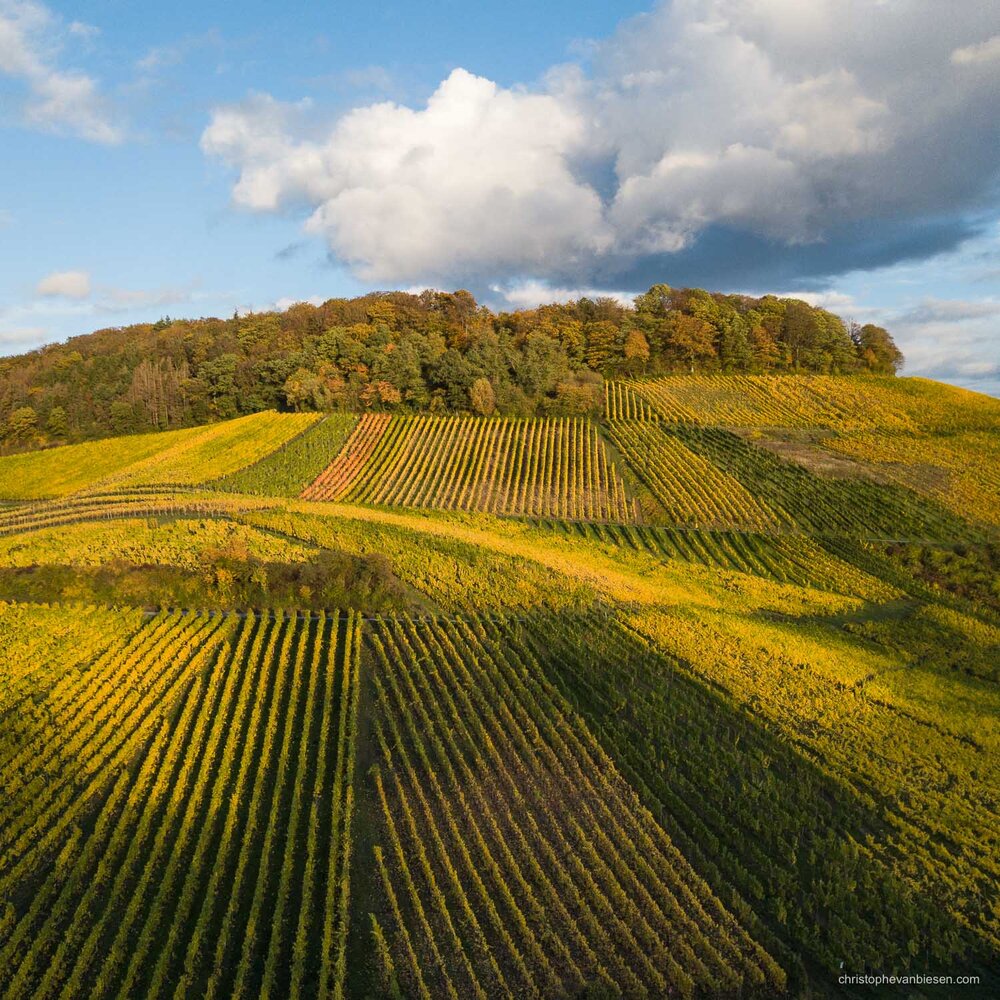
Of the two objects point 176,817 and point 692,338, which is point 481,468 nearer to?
point 692,338

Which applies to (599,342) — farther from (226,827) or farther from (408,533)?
(226,827)

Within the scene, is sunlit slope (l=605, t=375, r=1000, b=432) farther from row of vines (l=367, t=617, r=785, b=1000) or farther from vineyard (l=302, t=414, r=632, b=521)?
row of vines (l=367, t=617, r=785, b=1000)

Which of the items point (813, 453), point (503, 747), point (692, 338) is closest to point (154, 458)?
point (503, 747)

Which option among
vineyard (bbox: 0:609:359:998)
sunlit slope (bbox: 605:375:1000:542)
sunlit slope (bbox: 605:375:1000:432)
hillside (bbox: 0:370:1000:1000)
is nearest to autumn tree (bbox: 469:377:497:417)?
sunlit slope (bbox: 605:375:1000:542)

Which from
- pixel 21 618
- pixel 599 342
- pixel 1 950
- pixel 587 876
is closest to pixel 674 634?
pixel 587 876

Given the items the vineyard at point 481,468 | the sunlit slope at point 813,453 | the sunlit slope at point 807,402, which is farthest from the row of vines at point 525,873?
the sunlit slope at point 807,402

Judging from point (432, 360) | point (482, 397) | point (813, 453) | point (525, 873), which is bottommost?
point (525, 873)
